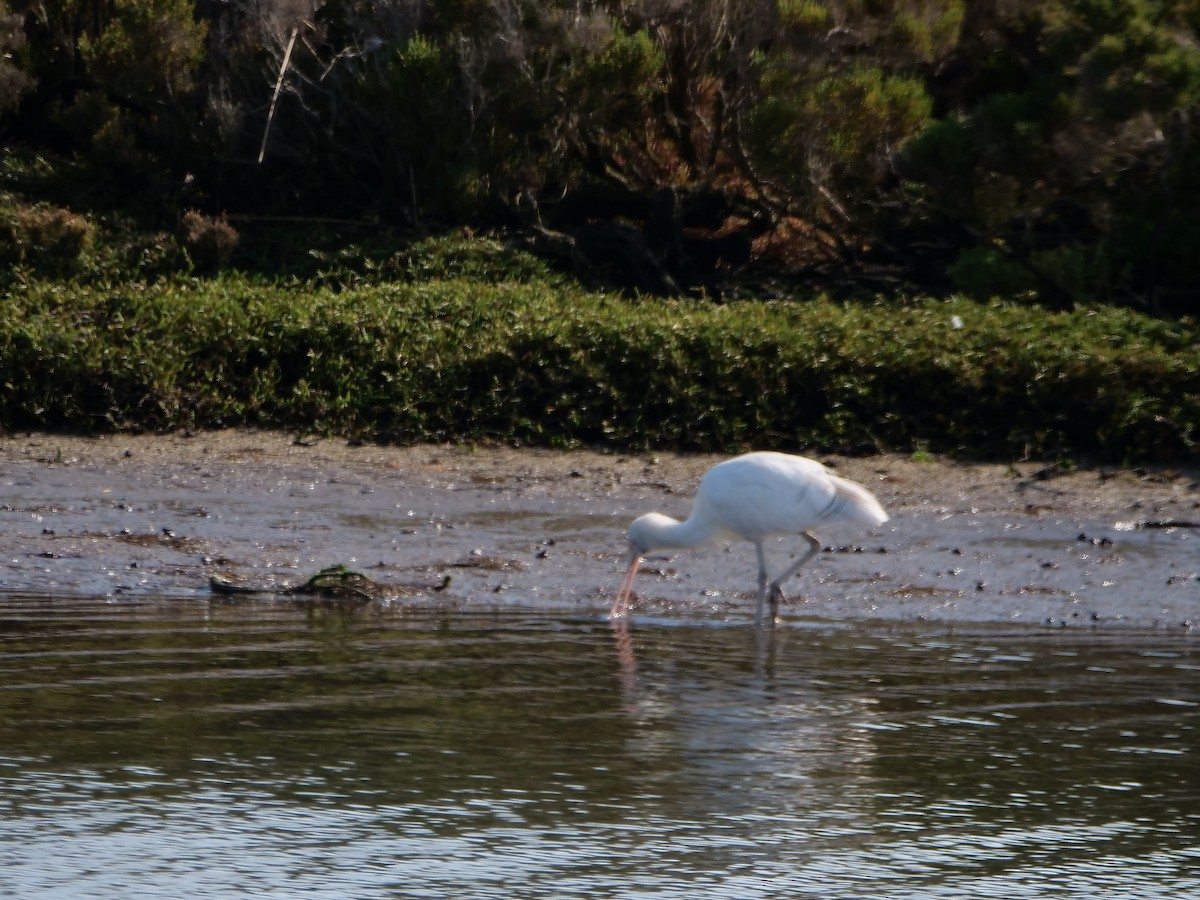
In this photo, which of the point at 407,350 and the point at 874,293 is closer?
the point at 407,350

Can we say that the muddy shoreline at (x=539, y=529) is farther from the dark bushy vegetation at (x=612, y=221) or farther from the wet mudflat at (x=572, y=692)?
the dark bushy vegetation at (x=612, y=221)

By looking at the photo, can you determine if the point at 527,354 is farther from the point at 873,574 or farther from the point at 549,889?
the point at 549,889

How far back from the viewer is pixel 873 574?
873 centimetres

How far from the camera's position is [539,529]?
9430 millimetres

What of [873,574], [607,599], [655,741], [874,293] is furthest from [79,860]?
[874,293]

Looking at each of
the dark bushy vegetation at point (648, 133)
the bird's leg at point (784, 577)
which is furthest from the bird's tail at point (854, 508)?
the dark bushy vegetation at point (648, 133)

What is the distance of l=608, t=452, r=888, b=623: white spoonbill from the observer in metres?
7.90

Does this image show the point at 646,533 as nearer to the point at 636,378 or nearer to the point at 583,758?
the point at 583,758

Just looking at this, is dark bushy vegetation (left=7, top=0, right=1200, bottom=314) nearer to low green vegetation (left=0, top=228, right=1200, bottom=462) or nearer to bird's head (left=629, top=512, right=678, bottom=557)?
low green vegetation (left=0, top=228, right=1200, bottom=462)

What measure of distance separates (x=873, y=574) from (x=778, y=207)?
6.02 meters

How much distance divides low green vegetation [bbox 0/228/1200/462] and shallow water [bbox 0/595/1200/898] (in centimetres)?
344

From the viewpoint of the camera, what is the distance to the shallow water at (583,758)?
4766 mm

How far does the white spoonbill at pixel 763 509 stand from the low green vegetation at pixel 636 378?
9.60 ft

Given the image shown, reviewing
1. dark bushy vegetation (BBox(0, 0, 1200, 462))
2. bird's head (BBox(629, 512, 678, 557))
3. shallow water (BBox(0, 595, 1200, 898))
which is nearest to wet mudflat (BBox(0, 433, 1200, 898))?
shallow water (BBox(0, 595, 1200, 898))
